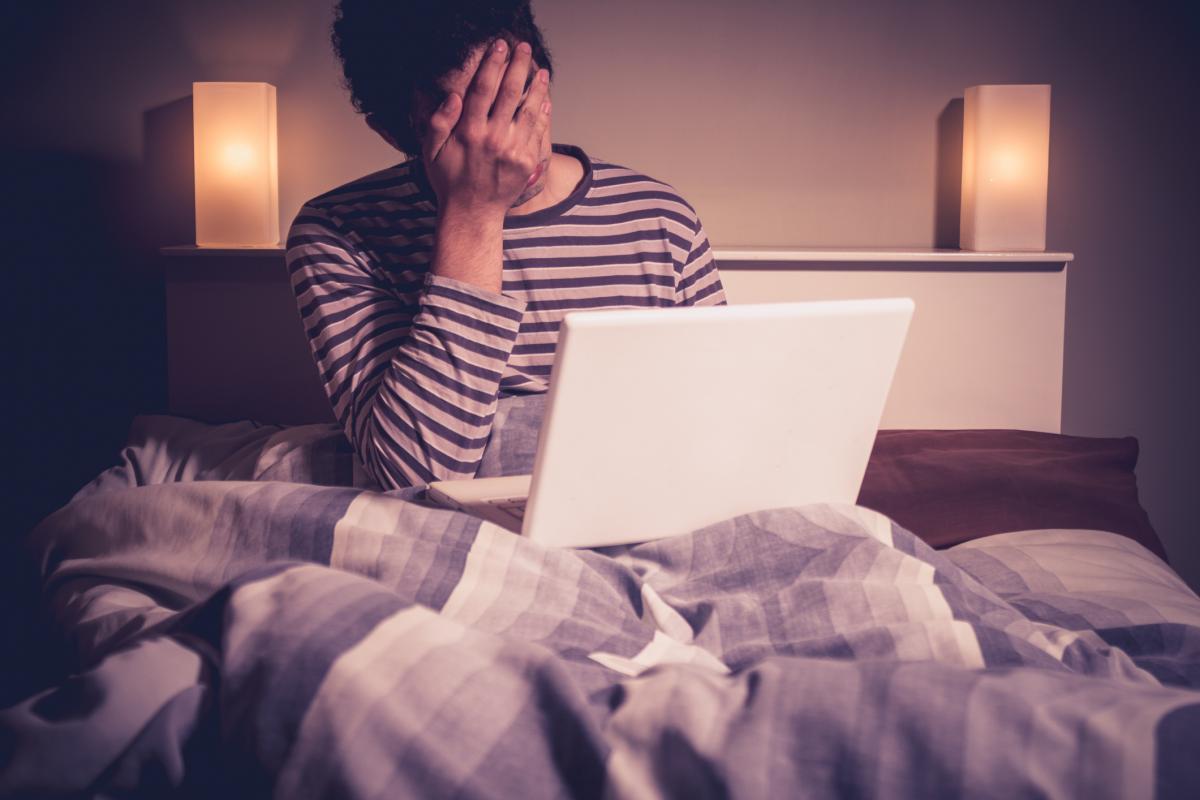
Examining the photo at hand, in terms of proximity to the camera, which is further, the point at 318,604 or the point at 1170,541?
the point at 1170,541

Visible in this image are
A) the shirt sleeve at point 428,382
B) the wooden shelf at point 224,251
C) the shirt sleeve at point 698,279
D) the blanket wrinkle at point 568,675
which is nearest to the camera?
the blanket wrinkle at point 568,675

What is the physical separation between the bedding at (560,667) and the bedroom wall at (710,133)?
1.54 meters

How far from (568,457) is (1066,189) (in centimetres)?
196

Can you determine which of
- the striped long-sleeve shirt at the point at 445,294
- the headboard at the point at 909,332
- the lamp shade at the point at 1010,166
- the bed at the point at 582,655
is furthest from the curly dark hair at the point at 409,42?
the lamp shade at the point at 1010,166

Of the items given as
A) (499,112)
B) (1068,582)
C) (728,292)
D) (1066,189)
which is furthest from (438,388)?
(1066,189)

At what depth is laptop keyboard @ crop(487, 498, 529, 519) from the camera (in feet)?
2.87

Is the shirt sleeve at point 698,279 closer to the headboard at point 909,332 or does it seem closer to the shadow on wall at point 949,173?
the headboard at point 909,332

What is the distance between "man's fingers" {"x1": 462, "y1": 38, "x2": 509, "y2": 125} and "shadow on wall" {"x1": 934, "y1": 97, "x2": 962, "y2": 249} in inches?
58.0

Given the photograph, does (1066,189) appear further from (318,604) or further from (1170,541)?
(318,604)

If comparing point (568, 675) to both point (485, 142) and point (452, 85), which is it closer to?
point (485, 142)

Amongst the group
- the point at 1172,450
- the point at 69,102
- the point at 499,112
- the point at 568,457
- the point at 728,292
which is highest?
the point at 69,102

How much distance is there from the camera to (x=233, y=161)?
78.8 inches

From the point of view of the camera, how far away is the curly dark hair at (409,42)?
116 centimetres

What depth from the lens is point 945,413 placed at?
81.5 inches
